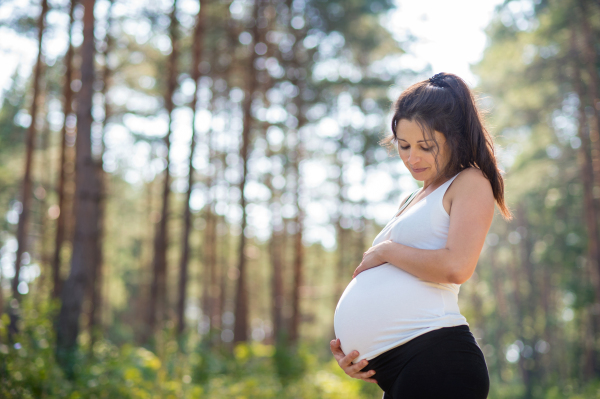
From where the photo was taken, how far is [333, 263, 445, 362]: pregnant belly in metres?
1.65

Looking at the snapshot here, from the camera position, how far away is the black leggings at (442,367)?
1.55m

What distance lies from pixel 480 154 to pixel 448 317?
0.60m

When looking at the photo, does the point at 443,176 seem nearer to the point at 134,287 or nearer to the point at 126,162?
the point at 126,162

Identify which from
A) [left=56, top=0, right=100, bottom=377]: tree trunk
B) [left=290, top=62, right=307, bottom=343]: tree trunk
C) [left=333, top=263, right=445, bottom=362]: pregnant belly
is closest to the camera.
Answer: [left=333, top=263, right=445, bottom=362]: pregnant belly

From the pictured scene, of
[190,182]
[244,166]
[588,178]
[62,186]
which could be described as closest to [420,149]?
[190,182]

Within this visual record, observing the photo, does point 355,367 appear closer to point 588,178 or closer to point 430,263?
point 430,263

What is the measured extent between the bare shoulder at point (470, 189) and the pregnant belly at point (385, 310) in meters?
0.31

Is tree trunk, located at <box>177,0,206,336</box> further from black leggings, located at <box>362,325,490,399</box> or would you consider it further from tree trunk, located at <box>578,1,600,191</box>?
black leggings, located at <box>362,325,490,399</box>

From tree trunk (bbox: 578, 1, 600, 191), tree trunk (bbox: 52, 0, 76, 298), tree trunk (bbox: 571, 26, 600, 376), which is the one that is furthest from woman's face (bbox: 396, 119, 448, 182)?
tree trunk (bbox: 571, 26, 600, 376)

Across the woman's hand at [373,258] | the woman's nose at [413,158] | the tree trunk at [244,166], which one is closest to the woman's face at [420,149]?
the woman's nose at [413,158]

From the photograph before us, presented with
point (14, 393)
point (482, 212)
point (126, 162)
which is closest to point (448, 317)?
point (482, 212)

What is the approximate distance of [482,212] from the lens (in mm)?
1642

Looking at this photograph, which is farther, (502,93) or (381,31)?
(381,31)

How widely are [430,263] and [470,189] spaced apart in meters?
0.30
